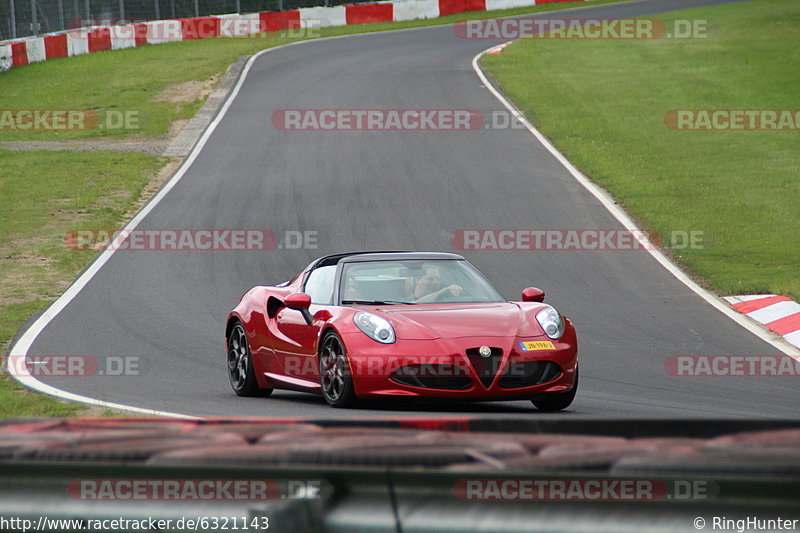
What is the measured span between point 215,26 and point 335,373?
126 feet

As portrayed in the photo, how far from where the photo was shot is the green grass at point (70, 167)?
14.4m

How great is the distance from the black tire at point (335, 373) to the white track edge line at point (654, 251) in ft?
16.4

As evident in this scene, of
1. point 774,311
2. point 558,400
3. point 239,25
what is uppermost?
point 239,25

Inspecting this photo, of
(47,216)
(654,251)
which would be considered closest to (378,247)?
(654,251)

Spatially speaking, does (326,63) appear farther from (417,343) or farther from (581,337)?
(417,343)

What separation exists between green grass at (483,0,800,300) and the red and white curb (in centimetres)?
27

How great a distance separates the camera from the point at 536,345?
26.4 ft

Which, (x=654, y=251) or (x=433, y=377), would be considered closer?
(x=433, y=377)

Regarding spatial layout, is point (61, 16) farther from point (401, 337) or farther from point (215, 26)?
point (401, 337)

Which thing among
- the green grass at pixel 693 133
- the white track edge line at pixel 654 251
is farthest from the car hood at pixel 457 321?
the green grass at pixel 693 133

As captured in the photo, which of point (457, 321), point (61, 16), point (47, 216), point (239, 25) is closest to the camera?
point (457, 321)

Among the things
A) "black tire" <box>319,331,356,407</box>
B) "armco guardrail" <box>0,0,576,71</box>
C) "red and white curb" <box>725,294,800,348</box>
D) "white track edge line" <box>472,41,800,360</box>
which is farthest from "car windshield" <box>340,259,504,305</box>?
"armco guardrail" <box>0,0,576,71</box>

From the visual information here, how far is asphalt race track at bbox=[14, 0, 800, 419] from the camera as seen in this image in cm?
910

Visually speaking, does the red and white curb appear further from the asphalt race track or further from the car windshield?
the car windshield
